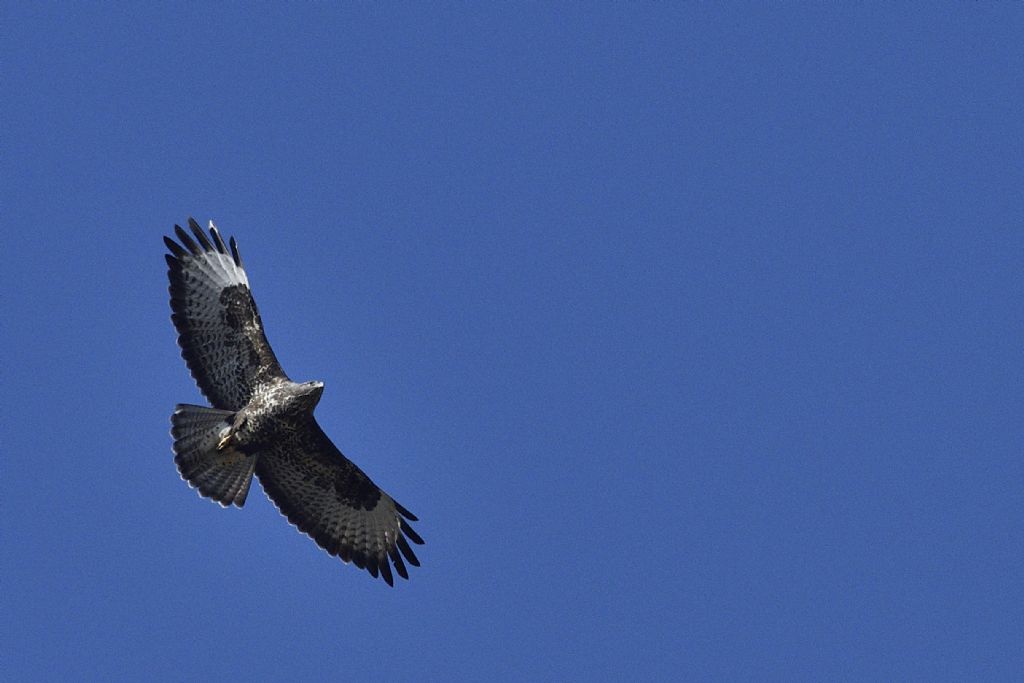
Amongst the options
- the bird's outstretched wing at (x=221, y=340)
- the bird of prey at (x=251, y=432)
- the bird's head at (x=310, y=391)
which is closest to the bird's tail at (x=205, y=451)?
the bird of prey at (x=251, y=432)

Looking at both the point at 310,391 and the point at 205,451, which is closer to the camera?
the point at 310,391

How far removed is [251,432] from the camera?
1767 cm

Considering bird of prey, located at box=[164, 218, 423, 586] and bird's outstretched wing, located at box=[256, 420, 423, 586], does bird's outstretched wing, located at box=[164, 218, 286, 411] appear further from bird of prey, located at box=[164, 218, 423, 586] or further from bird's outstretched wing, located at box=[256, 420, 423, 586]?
bird's outstretched wing, located at box=[256, 420, 423, 586]

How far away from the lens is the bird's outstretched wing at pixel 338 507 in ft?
60.7

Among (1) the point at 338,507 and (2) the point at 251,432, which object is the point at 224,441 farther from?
(1) the point at 338,507

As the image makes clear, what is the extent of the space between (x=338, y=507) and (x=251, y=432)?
178 centimetres

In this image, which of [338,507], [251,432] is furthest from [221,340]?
[338,507]

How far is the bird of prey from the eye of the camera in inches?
696

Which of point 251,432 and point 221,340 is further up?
point 221,340

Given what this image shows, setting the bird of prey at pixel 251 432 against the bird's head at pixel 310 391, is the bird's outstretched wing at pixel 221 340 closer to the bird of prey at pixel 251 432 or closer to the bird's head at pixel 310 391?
the bird of prey at pixel 251 432

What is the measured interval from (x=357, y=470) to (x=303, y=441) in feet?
2.83

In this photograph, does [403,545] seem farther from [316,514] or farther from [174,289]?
[174,289]

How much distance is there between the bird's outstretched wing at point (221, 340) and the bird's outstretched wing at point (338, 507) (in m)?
0.94

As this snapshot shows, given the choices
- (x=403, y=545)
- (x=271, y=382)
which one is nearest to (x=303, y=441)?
(x=271, y=382)
